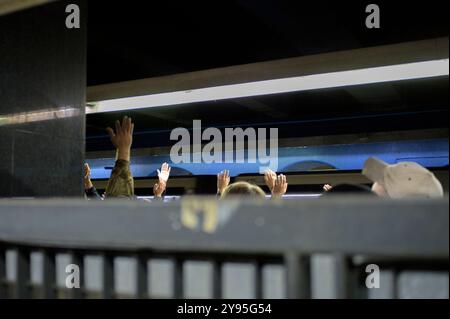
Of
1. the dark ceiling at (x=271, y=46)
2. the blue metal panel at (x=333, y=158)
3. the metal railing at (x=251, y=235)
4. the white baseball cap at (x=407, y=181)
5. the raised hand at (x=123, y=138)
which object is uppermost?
the dark ceiling at (x=271, y=46)

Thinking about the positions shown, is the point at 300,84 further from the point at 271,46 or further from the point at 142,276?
the point at 142,276

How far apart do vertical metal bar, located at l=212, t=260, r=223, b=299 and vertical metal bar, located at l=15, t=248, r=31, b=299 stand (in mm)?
484

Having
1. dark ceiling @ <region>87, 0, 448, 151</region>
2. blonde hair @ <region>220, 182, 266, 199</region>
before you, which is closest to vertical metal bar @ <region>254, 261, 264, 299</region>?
blonde hair @ <region>220, 182, 266, 199</region>

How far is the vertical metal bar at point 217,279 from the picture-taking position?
2.66 ft

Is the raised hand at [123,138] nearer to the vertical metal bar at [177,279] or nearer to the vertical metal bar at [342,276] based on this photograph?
the vertical metal bar at [177,279]

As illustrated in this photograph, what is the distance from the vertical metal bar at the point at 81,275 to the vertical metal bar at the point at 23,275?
0.45 ft

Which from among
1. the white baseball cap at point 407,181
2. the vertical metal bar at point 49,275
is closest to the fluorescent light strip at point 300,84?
the white baseball cap at point 407,181

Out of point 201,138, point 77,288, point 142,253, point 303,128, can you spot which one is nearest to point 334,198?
point 142,253

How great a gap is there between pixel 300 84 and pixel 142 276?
3.10m

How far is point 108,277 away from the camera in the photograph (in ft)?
2.97

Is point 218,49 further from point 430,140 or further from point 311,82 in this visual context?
point 430,140

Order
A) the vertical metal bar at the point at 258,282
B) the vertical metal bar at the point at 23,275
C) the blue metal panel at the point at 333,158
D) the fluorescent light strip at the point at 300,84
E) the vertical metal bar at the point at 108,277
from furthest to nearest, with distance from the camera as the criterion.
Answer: the blue metal panel at the point at 333,158, the fluorescent light strip at the point at 300,84, the vertical metal bar at the point at 23,275, the vertical metal bar at the point at 108,277, the vertical metal bar at the point at 258,282

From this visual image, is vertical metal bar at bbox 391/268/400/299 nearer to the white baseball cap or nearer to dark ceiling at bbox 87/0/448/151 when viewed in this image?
the white baseball cap

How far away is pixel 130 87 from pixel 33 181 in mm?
2583
